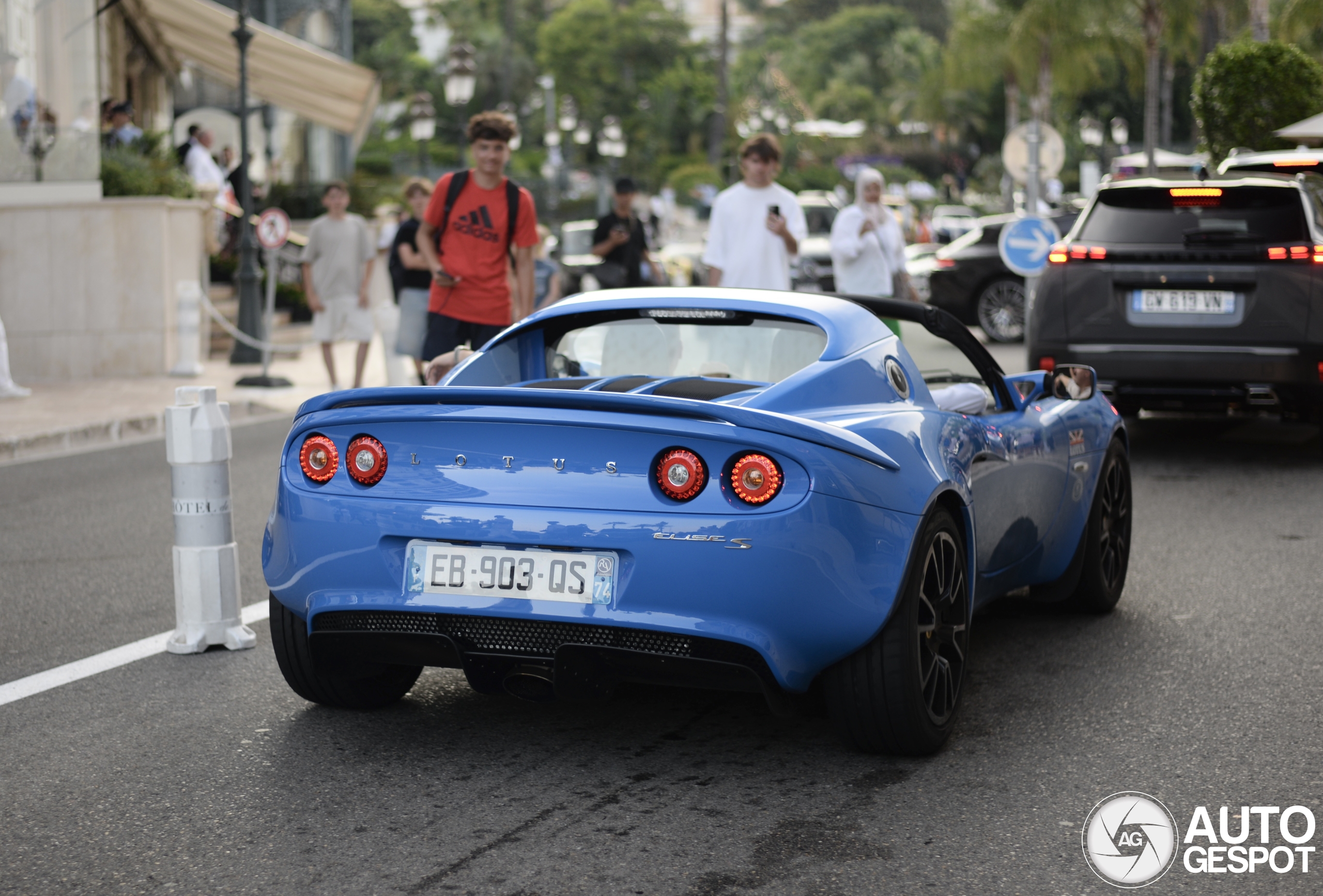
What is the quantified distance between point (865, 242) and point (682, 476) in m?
7.91

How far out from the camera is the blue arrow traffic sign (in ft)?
52.2

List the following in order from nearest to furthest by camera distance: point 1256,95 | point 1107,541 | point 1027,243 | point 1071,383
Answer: point 1071,383, point 1107,541, point 1027,243, point 1256,95

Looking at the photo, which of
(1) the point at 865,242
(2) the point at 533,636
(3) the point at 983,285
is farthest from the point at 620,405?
(3) the point at 983,285

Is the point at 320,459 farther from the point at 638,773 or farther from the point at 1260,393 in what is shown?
the point at 1260,393

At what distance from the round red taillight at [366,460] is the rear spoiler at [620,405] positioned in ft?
0.32

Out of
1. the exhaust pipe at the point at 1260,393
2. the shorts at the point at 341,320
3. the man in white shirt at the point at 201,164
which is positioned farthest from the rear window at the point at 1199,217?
the man in white shirt at the point at 201,164

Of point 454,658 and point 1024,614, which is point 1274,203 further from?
point 454,658

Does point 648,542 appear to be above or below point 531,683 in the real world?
above

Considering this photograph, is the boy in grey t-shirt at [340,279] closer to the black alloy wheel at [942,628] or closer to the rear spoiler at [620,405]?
the rear spoiler at [620,405]

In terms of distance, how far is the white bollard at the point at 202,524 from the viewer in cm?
538

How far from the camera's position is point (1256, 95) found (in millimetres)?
24734

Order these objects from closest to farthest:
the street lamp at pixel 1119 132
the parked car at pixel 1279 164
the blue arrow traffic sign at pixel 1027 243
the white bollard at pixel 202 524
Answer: the white bollard at pixel 202 524
the parked car at pixel 1279 164
the blue arrow traffic sign at pixel 1027 243
the street lamp at pixel 1119 132

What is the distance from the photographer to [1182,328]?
989 centimetres

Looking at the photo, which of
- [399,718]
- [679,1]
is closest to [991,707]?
[399,718]
